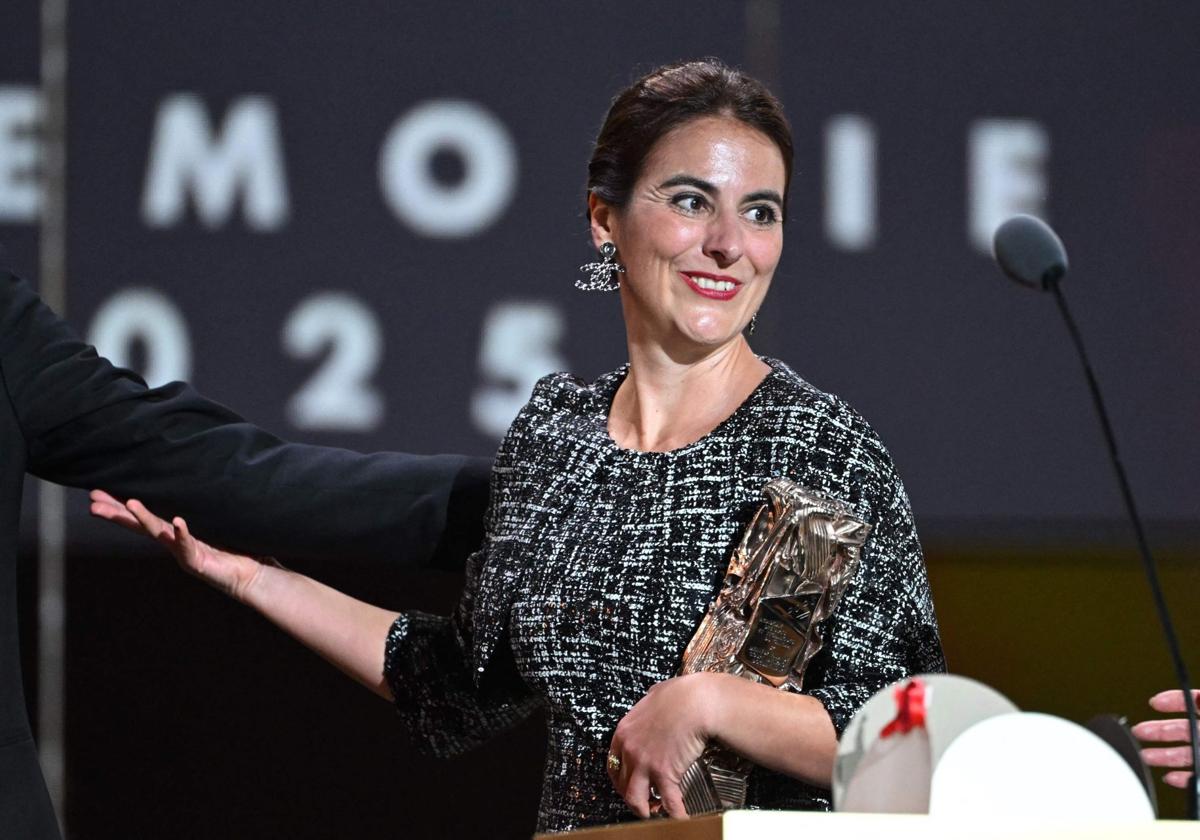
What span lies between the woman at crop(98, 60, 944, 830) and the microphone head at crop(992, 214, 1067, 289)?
15.7 inches

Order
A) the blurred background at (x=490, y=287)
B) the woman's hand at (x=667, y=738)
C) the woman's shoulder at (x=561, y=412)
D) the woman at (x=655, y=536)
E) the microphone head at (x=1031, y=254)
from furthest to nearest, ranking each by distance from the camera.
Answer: the blurred background at (x=490, y=287)
the woman's shoulder at (x=561, y=412)
the woman at (x=655, y=536)
the woman's hand at (x=667, y=738)
the microphone head at (x=1031, y=254)

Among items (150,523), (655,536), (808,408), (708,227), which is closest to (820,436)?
(808,408)

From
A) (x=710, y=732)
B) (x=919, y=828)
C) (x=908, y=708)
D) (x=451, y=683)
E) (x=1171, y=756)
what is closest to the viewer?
(x=919, y=828)

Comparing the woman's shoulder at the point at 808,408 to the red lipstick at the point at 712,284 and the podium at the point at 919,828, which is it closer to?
the red lipstick at the point at 712,284

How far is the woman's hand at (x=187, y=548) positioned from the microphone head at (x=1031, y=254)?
1134 millimetres

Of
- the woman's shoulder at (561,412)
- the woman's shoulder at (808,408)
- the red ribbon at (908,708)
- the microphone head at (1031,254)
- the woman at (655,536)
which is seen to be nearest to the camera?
the red ribbon at (908,708)

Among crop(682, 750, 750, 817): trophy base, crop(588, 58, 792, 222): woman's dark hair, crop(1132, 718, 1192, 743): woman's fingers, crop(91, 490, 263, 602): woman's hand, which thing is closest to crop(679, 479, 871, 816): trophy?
crop(682, 750, 750, 817): trophy base

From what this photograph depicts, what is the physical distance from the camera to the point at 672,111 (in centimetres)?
205

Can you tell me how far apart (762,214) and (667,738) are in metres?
0.70

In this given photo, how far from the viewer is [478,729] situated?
216cm

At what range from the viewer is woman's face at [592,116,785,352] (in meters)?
2.01

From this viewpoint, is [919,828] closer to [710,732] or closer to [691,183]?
[710,732]

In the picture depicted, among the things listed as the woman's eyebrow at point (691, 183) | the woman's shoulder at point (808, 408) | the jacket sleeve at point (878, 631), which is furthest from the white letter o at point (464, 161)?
the jacket sleeve at point (878, 631)

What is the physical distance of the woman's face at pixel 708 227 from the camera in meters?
2.01
